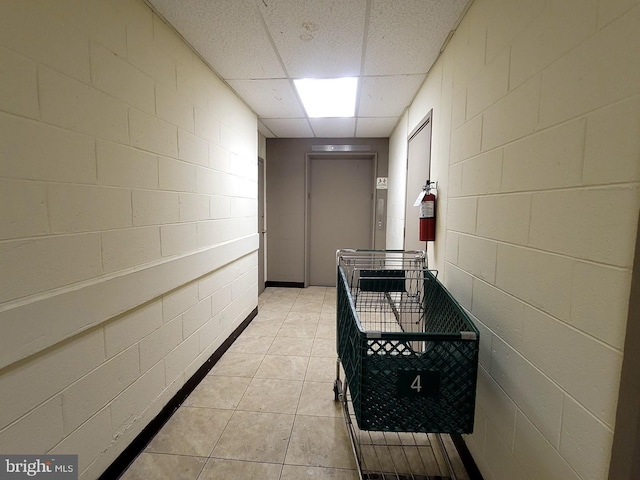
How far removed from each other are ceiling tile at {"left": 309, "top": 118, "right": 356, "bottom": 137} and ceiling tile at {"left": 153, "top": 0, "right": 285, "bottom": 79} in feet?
4.57

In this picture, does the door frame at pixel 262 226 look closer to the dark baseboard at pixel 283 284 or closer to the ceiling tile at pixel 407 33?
the dark baseboard at pixel 283 284

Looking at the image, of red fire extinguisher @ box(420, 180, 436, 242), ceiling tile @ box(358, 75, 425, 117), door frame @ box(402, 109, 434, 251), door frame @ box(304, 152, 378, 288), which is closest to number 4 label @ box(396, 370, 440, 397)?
red fire extinguisher @ box(420, 180, 436, 242)

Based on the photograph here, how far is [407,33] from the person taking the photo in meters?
1.92

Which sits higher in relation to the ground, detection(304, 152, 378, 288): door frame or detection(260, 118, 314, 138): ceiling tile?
detection(260, 118, 314, 138): ceiling tile

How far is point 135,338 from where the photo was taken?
5.33 feet

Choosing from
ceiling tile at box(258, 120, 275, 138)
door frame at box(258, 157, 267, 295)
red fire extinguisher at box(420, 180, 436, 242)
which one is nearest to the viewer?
red fire extinguisher at box(420, 180, 436, 242)

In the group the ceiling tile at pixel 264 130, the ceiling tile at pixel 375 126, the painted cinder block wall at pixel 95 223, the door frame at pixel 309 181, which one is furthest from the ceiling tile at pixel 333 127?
the painted cinder block wall at pixel 95 223

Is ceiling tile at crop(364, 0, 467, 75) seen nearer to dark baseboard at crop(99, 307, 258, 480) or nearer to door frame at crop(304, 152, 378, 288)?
door frame at crop(304, 152, 378, 288)

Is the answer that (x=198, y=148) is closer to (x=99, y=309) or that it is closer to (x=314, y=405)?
(x=99, y=309)

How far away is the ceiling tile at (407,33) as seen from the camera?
167cm

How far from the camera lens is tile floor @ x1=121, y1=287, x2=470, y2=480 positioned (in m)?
1.56

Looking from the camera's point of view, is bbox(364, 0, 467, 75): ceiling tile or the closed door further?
the closed door

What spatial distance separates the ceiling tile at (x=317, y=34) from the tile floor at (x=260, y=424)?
237cm

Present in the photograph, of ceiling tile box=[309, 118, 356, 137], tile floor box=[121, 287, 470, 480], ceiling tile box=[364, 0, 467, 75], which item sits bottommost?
tile floor box=[121, 287, 470, 480]
